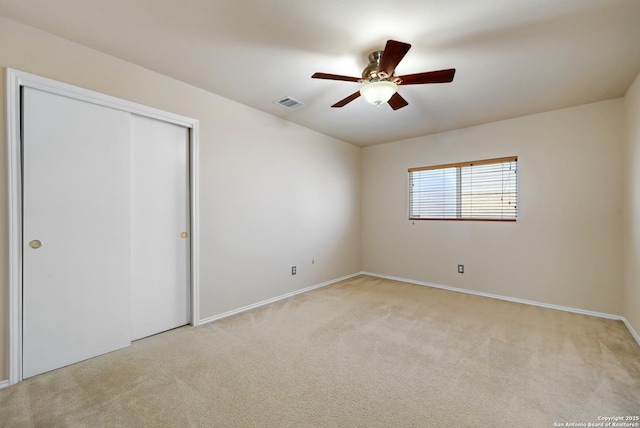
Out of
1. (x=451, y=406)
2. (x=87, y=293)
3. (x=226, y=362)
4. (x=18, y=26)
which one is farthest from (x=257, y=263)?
(x=18, y=26)

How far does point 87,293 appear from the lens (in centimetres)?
229

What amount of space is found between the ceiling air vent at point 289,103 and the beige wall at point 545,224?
7.81 feet

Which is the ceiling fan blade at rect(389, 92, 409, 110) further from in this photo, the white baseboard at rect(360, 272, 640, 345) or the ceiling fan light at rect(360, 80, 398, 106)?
the white baseboard at rect(360, 272, 640, 345)

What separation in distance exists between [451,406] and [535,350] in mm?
1312

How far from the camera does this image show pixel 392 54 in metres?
1.86

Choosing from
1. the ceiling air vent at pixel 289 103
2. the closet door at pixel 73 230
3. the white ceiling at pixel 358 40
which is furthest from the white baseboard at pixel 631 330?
the closet door at pixel 73 230

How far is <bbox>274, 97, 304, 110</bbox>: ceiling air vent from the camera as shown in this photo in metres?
3.22

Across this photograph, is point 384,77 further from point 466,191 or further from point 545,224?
point 545,224

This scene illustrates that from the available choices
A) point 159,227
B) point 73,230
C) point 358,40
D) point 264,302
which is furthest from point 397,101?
point 73,230

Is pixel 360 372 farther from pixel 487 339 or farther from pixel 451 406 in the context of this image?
pixel 487 339

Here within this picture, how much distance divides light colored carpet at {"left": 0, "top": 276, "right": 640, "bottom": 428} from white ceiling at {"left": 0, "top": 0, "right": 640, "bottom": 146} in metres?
2.56

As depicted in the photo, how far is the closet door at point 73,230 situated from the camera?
2039 mm

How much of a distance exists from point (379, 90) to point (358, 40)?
40 centimetres

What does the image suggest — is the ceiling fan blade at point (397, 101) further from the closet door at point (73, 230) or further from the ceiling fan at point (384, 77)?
the closet door at point (73, 230)
